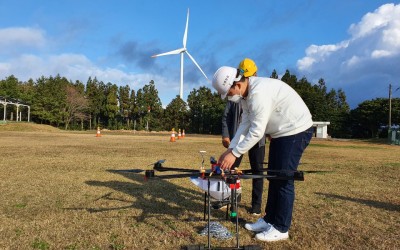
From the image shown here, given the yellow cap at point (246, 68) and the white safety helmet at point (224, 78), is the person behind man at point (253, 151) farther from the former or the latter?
the white safety helmet at point (224, 78)

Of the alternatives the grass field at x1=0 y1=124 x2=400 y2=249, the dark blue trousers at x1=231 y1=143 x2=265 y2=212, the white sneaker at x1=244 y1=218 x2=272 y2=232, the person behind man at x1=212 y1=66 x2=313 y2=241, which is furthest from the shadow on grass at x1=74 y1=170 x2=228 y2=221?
the person behind man at x1=212 y1=66 x2=313 y2=241

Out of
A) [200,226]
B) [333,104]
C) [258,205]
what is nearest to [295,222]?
[258,205]

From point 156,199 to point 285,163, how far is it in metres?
2.95

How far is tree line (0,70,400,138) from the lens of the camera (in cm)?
6738

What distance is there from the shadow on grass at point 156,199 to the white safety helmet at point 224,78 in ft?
6.88

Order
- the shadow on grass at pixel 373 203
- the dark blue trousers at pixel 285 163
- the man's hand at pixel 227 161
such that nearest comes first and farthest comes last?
1. the man's hand at pixel 227 161
2. the dark blue trousers at pixel 285 163
3. the shadow on grass at pixel 373 203

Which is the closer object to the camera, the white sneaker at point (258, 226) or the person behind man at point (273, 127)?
the person behind man at point (273, 127)

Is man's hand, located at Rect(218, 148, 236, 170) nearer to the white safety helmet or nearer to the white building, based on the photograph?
the white safety helmet

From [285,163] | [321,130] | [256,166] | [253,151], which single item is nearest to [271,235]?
[285,163]

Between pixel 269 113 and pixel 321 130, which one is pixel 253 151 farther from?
pixel 321 130

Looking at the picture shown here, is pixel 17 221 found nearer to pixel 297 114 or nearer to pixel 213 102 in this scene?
pixel 297 114

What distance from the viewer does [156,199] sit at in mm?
6098

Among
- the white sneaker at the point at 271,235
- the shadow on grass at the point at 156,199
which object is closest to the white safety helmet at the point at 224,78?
the white sneaker at the point at 271,235

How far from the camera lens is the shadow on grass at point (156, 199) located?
5.21 meters
